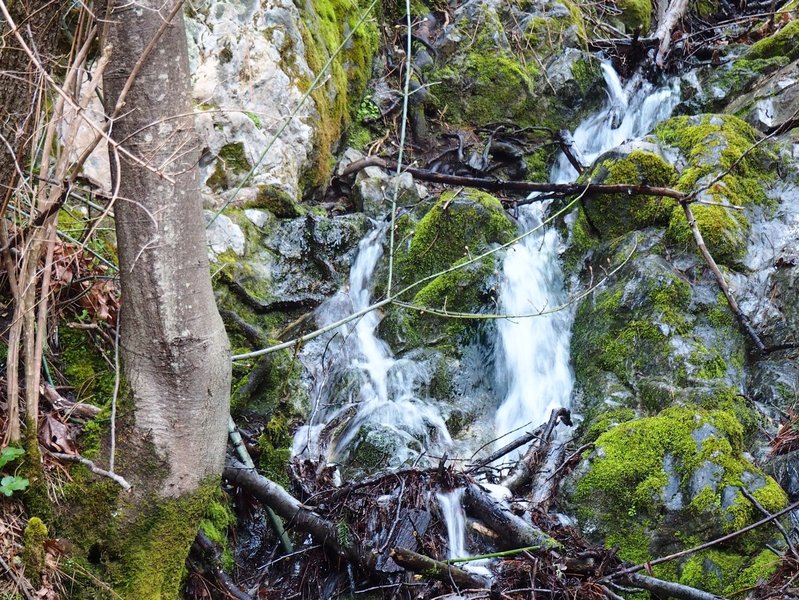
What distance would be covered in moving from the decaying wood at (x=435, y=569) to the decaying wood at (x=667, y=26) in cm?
764

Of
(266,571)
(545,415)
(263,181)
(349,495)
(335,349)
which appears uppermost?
(263,181)

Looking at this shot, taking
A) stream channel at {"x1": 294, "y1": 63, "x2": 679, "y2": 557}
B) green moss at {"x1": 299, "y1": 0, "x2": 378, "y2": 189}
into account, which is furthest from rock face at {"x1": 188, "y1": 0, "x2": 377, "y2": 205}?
stream channel at {"x1": 294, "y1": 63, "x2": 679, "y2": 557}

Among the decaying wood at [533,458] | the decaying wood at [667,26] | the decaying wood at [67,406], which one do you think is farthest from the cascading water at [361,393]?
the decaying wood at [667,26]

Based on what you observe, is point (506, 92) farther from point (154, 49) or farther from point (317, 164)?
point (154, 49)

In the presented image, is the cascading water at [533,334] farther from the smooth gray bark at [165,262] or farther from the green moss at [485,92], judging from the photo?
the smooth gray bark at [165,262]

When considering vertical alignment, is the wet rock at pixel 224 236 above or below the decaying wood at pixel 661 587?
above

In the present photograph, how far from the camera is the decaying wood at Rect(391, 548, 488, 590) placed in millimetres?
2623

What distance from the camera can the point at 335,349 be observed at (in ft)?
16.7

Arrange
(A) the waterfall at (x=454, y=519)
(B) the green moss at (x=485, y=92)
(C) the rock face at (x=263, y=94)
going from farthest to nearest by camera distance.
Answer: (B) the green moss at (x=485, y=92) < (C) the rock face at (x=263, y=94) < (A) the waterfall at (x=454, y=519)

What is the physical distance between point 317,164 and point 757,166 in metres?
3.99

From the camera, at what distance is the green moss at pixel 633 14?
971 centimetres

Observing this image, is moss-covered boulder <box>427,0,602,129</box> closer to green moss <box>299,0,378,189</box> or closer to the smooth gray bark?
green moss <box>299,0,378,189</box>

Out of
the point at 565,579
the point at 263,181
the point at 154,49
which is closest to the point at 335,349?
the point at 263,181

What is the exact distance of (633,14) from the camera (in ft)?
32.0
